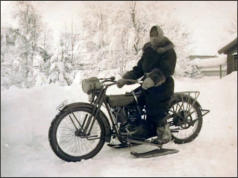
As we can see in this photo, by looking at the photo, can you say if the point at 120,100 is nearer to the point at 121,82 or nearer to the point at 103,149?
the point at 121,82

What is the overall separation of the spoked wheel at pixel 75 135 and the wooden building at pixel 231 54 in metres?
1.33

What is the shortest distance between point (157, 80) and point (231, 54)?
2.78 feet

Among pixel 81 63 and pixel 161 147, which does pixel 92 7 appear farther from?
pixel 161 147

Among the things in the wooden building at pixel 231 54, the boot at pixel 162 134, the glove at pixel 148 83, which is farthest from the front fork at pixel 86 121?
the wooden building at pixel 231 54

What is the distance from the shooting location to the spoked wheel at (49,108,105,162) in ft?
7.50

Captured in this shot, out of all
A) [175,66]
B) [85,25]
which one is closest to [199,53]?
[175,66]

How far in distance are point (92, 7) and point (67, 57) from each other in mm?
523

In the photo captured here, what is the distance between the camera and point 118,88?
8.77 feet

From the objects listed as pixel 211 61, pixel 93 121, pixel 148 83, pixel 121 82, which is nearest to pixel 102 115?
pixel 93 121

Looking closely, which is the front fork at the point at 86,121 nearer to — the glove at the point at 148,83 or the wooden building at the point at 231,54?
the glove at the point at 148,83

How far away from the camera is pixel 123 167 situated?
7.36ft

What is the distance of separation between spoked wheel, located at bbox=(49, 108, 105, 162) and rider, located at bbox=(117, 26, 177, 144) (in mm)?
339

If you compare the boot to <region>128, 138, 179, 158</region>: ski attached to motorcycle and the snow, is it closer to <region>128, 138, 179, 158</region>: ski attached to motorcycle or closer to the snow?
<region>128, 138, 179, 158</region>: ski attached to motorcycle

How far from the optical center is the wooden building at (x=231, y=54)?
2800 millimetres
